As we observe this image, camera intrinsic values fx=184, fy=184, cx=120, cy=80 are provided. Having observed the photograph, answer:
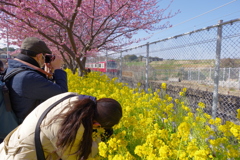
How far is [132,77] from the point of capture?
684cm

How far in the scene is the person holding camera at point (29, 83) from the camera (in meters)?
1.73

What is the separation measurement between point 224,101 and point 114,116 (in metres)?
3.16

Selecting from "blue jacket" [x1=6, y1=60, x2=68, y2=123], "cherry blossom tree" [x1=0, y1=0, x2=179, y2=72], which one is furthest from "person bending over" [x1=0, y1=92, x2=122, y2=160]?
"cherry blossom tree" [x1=0, y1=0, x2=179, y2=72]

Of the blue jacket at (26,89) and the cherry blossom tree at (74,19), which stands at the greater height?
the cherry blossom tree at (74,19)

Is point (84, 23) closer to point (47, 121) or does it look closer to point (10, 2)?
point (10, 2)

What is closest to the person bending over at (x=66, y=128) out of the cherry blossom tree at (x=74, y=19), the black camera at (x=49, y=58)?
the black camera at (x=49, y=58)

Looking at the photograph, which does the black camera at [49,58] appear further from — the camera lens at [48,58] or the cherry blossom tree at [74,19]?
the cherry blossom tree at [74,19]

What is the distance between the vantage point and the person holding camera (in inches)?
68.0

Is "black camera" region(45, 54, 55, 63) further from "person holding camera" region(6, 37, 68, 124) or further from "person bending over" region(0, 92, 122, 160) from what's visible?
"person bending over" region(0, 92, 122, 160)

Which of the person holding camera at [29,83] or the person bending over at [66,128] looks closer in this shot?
the person bending over at [66,128]

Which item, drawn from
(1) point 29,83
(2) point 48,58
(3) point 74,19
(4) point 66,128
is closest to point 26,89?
(1) point 29,83

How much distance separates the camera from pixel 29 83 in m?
1.74

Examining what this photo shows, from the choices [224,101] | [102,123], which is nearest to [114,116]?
[102,123]

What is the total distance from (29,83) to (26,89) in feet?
0.21
